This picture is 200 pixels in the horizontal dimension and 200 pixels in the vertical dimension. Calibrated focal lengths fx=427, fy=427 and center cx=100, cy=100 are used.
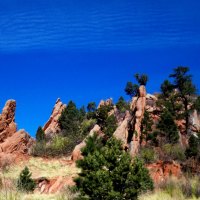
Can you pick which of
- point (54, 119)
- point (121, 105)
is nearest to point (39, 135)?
point (54, 119)

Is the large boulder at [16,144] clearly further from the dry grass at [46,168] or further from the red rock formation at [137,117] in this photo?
the red rock formation at [137,117]

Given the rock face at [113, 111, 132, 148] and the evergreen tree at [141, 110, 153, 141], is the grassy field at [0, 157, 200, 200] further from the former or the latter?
the evergreen tree at [141, 110, 153, 141]

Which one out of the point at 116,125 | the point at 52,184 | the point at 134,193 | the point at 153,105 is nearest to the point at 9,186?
the point at 134,193

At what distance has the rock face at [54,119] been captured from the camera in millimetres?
60603

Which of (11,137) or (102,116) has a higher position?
(102,116)

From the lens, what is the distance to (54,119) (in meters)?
63.5

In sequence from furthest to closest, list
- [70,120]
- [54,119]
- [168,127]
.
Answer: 1. [54,119]
2. [70,120]
3. [168,127]

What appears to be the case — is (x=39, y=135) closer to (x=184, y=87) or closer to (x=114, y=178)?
(x=184, y=87)

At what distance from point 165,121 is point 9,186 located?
34.4m

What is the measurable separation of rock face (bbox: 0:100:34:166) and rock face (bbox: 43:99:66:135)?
12.8m

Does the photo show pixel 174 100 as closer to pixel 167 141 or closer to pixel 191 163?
pixel 167 141

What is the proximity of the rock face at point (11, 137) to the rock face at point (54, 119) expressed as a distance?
12831 mm

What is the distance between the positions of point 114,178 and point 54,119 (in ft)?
166

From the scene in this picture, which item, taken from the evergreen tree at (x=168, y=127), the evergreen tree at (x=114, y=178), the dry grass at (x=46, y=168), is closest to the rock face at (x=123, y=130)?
the evergreen tree at (x=168, y=127)
